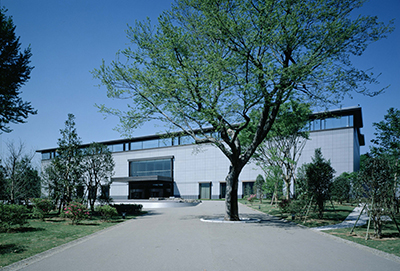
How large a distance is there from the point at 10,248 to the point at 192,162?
45275 mm

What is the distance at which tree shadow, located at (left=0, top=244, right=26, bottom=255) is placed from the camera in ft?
26.2

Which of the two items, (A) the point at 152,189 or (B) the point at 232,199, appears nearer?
(B) the point at 232,199

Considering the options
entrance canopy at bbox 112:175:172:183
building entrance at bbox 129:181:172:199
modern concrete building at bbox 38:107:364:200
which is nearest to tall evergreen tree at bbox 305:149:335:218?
modern concrete building at bbox 38:107:364:200

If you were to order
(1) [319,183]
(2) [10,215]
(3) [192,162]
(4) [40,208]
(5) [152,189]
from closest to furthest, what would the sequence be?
1. (2) [10,215]
2. (1) [319,183]
3. (4) [40,208]
4. (3) [192,162]
5. (5) [152,189]

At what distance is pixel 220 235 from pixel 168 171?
4574cm

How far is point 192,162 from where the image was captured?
5344 cm

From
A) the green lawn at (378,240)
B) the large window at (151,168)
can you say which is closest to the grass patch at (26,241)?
the green lawn at (378,240)

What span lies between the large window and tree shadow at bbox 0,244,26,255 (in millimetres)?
46940

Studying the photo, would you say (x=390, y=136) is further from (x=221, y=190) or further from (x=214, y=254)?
(x=221, y=190)

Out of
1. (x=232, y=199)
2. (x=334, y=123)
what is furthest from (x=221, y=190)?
(x=232, y=199)

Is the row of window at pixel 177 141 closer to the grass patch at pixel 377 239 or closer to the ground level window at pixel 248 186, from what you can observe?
the ground level window at pixel 248 186

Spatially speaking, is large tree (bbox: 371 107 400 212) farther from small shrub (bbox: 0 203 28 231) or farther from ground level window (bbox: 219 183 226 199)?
ground level window (bbox: 219 183 226 199)

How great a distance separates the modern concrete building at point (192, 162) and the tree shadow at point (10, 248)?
32.0 meters

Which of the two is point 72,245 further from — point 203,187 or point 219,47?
point 203,187
